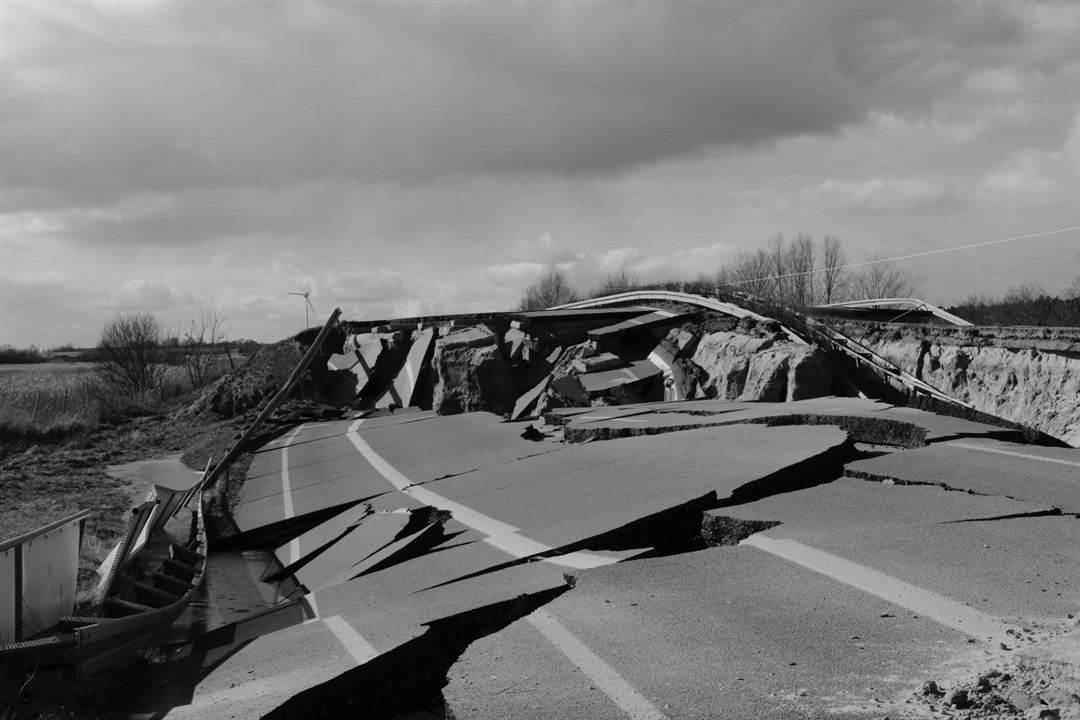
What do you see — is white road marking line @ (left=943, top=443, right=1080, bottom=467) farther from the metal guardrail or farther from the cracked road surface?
the metal guardrail

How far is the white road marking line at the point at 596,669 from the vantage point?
12.5 feet

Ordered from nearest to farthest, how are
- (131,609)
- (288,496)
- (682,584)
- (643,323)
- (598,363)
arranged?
1. (682,584)
2. (131,609)
3. (288,496)
4. (598,363)
5. (643,323)

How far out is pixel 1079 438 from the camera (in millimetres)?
9609

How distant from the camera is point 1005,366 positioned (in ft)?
37.1

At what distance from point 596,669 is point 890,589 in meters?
1.83

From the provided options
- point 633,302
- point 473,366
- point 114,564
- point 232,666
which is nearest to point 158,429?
point 473,366

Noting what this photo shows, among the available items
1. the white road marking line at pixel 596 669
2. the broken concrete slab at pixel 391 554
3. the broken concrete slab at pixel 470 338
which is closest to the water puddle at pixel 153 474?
the broken concrete slab at pixel 470 338

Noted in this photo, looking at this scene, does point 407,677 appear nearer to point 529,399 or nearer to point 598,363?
point 598,363

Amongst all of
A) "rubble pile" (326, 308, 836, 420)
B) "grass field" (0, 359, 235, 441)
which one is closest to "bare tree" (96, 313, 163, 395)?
"grass field" (0, 359, 235, 441)

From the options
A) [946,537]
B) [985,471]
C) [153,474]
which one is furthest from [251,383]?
[946,537]

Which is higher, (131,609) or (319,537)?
(319,537)

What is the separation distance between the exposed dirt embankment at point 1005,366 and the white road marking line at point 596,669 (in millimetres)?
7547

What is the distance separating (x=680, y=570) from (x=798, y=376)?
9154 millimetres

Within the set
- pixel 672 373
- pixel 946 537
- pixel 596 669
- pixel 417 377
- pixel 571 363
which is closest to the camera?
pixel 596 669
